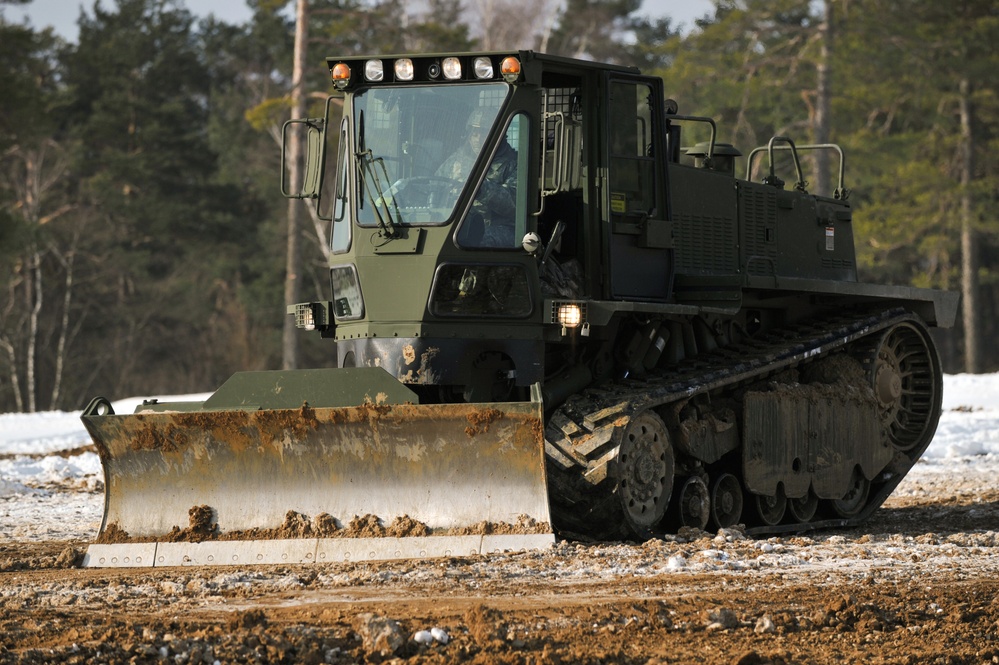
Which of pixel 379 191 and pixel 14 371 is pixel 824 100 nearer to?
pixel 14 371

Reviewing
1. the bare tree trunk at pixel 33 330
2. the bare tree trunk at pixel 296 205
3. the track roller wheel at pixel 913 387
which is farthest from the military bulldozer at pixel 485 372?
the bare tree trunk at pixel 33 330

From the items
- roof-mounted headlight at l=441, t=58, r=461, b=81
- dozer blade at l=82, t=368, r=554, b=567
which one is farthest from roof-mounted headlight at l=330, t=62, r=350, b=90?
dozer blade at l=82, t=368, r=554, b=567

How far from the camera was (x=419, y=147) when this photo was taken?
31.2 ft

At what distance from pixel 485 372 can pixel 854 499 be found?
4304mm

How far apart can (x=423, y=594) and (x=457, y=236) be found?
9.38 ft

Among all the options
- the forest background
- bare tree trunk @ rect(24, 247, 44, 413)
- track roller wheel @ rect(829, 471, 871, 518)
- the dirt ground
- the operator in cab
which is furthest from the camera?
bare tree trunk @ rect(24, 247, 44, 413)

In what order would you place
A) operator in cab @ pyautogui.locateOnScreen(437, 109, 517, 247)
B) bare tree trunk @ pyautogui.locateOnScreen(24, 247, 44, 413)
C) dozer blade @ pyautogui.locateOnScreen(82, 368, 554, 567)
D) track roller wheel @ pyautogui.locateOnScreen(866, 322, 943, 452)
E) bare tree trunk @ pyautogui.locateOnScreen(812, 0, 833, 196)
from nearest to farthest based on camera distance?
dozer blade @ pyautogui.locateOnScreen(82, 368, 554, 567), operator in cab @ pyautogui.locateOnScreen(437, 109, 517, 247), track roller wheel @ pyautogui.locateOnScreen(866, 322, 943, 452), bare tree trunk @ pyautogui.locateOnScreen(812, 0, 833, 196), bare tree trunk @ pyautogui.locateOnScreen(24, 247, 44, 413)

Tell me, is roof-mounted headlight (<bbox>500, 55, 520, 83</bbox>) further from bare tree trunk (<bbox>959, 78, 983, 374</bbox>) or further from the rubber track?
bare tree trunk (<bbox>959, 78, 983, 374</bbox>)

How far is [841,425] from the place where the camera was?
1172 cm

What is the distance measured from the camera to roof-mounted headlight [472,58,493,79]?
31.1ft

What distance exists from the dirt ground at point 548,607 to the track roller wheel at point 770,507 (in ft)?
4.79

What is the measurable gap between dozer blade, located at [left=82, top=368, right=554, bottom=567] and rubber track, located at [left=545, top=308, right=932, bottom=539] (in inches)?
15.2

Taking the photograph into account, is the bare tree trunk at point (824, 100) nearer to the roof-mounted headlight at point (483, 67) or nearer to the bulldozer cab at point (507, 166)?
the bulldozer cab at point (507, 166)

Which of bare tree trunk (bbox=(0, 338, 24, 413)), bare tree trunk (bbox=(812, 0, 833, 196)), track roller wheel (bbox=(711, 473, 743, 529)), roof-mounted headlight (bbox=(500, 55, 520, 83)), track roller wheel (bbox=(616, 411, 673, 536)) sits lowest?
track roller wheel (bbox=(711, 473, 743, 529))
